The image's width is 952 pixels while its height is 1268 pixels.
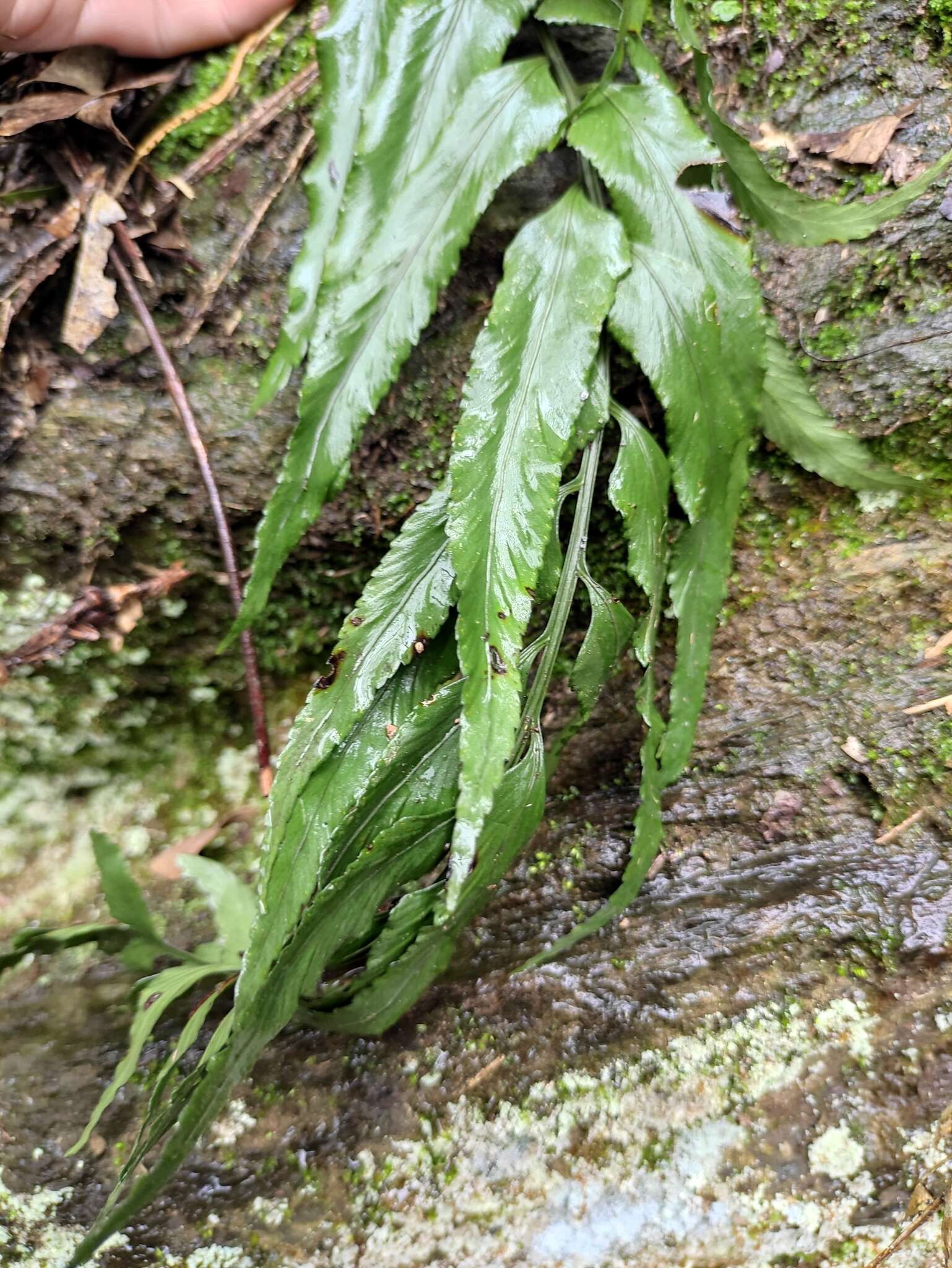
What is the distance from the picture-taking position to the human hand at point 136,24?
1.11 meters

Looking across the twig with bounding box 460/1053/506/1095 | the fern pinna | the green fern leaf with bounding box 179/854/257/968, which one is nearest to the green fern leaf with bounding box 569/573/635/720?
the fern pinna

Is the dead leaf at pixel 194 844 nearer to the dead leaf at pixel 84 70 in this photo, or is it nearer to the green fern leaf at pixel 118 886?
the green fern leaf at pixel 118 886

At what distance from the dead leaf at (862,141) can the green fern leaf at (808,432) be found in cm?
28

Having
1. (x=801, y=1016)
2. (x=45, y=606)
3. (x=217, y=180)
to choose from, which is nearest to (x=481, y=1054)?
(x=801, y=1016)

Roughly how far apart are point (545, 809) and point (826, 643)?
56 cm

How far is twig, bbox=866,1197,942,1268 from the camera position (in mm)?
990

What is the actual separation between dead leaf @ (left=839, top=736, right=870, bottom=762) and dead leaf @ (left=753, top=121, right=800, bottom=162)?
0.92 m

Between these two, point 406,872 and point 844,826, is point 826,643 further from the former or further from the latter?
point 406,872

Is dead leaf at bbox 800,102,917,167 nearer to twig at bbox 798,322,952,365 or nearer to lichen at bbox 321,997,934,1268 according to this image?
twig at bbox 798,322,952,365

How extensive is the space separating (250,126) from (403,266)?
0.41m

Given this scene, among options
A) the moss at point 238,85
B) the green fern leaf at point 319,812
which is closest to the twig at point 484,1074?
the green fern leaf at point 319,812

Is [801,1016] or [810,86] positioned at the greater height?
[810,86]

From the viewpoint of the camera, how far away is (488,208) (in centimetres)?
117

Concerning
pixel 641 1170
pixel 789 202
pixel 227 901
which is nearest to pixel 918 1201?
pixel 641 1170
